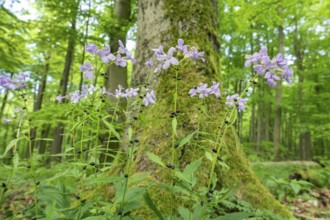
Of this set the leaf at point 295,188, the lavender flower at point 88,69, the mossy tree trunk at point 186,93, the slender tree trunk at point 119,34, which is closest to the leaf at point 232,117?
the lavender flower at point 88,69

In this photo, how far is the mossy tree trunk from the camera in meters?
2.14

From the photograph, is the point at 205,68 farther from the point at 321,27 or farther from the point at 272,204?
the point at 321,27

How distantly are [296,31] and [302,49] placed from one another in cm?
107

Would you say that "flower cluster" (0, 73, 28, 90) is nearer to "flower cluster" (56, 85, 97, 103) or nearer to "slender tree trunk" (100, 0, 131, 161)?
"flower cluster" (56, 85, 97, 103)

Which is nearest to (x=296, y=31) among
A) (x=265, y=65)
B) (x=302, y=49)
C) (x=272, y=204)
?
(x=302, y=49)

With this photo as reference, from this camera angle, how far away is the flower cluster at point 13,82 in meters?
1.27

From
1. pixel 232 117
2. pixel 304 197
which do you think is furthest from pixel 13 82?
Answer: pixel 304 197

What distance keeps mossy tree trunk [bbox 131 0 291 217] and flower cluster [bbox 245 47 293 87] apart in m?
0.93

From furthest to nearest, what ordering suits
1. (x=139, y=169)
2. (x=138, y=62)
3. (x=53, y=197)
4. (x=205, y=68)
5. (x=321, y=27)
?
1. (x=321, y=27)
2. (x=138, y=62)
3. (x=205, y=68)
4. (x=139, y=169)
5. (x=53, y=197)

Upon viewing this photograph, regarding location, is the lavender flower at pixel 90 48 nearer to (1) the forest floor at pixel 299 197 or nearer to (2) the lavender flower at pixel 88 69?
(2) the lavender flower at pixel 88 69

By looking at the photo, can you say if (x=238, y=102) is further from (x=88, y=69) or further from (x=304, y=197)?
Result: (x=304, y=197)

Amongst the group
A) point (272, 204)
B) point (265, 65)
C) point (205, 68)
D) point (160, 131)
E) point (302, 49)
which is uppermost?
point (302, 49)

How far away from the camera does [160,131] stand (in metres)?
2.23

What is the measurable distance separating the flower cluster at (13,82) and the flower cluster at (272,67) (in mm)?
1048
